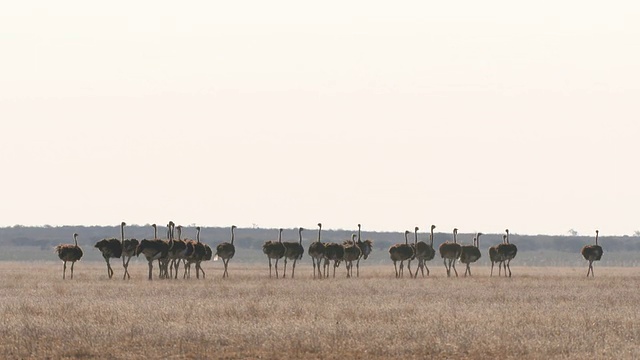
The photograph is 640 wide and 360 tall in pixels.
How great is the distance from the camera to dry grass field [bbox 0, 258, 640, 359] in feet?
71.3

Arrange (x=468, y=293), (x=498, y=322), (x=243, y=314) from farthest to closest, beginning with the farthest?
(x=468, y=293) → (x=243, y=314) → (x=498, y=322)

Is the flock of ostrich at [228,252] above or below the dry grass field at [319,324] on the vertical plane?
above

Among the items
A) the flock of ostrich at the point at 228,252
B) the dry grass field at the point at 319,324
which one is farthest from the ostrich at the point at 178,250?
the dry grass field at the point at 319,324

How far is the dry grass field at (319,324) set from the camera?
856 inches

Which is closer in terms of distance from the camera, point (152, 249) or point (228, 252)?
point (152, 249)

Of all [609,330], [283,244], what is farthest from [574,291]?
[283,244]

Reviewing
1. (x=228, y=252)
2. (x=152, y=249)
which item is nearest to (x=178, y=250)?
(x=152, y=249)

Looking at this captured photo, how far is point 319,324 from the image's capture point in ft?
81.6

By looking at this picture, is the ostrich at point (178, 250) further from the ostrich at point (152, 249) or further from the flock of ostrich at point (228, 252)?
the ostrich at point (152, 249)

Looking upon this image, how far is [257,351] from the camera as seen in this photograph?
21.8m

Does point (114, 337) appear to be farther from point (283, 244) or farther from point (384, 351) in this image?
point (283, 244)

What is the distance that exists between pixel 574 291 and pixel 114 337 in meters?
18.2

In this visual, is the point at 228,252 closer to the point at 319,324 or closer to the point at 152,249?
the point at 152,249

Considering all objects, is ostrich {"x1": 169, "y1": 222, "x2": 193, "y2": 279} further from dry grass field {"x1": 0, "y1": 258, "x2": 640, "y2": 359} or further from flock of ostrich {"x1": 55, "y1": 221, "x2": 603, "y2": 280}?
dry grass field {"x1": 0, "y1": 258, "x2": 640, "y2": 359}
